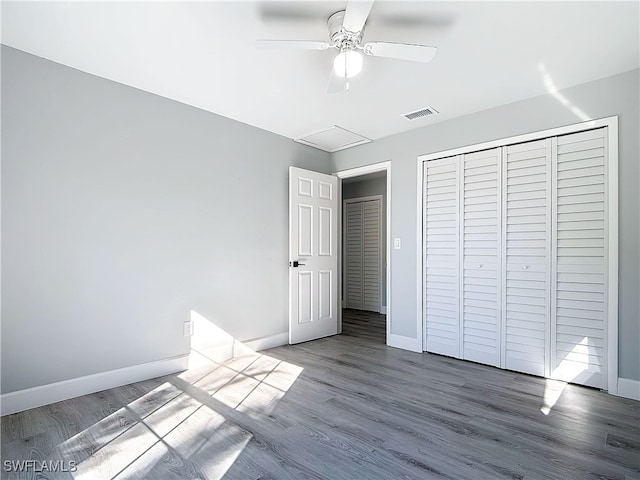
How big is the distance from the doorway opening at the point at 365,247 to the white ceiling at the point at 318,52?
3.01 metres

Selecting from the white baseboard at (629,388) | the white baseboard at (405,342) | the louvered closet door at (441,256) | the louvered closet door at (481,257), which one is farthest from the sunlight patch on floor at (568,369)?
the white baseboard at (405,342)

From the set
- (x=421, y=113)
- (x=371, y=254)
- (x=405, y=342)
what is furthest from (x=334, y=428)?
(x=371, y=254)

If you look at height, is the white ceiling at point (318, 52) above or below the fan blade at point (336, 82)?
above

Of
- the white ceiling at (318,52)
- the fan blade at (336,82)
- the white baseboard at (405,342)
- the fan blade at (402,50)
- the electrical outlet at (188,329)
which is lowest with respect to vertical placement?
the white baseboard at (405,342)

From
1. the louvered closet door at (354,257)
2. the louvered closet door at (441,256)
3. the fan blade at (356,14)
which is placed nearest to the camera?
the fan blade at (356,14)

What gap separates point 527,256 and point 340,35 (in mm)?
2455

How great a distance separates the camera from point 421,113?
342cm

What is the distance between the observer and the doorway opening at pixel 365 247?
615cm

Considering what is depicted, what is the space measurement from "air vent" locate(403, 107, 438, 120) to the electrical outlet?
290 cm

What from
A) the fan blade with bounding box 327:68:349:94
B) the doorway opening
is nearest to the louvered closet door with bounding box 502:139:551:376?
the fan blade with bounding box 327:68:349:94

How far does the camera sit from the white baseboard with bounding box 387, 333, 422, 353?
3.78m

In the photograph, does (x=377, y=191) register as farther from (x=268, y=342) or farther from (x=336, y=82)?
(x=336, y=82)

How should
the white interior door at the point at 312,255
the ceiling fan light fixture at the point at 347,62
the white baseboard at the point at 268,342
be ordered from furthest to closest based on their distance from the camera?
1. the white interior door at the point at 312,255
2. the white baseboard at the point at 268,342
3. the ceiling fan light fixture at the point at 347,62

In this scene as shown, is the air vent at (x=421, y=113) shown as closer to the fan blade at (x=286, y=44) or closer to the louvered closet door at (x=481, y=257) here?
the louvered closet door at (x=481, y=257)
